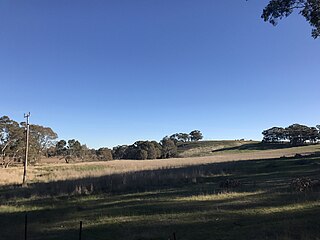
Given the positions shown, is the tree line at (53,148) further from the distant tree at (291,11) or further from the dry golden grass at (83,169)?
the distant tree at (291,11)

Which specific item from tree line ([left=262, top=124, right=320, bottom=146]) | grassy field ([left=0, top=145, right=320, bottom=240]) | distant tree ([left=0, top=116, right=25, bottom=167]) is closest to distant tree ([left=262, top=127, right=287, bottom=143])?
tree line ([left=262, top=124, right=320, bottom=146])

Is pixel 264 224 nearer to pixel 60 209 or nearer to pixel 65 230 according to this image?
pixel 65 230

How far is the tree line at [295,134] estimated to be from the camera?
5910 inches

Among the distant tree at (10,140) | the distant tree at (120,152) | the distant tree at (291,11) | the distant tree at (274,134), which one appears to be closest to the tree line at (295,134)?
the distant tree at (274,134)

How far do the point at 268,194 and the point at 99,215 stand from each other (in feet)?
25.2

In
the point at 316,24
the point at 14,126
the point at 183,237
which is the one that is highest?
the point at 14,126

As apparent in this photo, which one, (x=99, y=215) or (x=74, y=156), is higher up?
(x=74, y=156)

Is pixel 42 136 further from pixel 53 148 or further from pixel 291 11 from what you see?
pixel 291 11

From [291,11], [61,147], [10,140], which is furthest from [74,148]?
[291,11]

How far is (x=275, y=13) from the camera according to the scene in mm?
17031

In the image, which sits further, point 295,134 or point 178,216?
point 295,134

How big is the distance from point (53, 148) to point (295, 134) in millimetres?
100249

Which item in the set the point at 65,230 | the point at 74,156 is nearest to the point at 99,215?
the point at 65,230

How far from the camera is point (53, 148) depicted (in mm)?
119438
